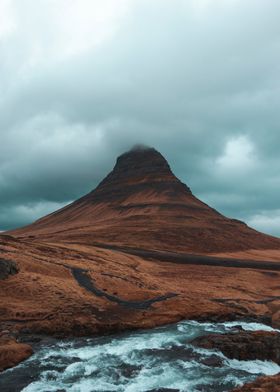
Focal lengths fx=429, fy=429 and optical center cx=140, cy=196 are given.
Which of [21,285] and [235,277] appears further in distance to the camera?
[235,277]

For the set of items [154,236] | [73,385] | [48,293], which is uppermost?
[154,236]

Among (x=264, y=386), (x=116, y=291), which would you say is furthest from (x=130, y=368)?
(x=116, y=291)

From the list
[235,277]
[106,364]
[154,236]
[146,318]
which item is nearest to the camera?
[106,364]

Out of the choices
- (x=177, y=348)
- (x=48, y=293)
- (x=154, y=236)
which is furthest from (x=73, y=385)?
(x=154, y=236)

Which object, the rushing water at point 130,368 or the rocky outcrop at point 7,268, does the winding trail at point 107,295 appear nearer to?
the rocky outcrop at point 7,268

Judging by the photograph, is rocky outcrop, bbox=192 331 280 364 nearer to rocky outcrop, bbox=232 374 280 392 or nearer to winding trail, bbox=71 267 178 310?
rocky outcrop, bbox=232 374 280 392

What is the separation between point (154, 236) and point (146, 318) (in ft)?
431

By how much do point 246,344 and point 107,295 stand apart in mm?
29777

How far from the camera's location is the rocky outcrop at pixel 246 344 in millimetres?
42312

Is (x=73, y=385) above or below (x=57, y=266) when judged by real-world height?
below

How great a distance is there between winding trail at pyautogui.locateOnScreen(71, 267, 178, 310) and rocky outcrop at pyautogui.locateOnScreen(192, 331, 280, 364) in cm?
1775

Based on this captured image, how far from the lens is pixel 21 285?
66562 millimetres

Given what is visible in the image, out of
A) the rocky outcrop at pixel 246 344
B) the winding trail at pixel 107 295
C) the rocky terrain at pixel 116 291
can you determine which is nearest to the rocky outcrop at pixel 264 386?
the rocky outcrop at pixel 246 344

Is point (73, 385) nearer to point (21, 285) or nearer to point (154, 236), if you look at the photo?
point (21, 285)
